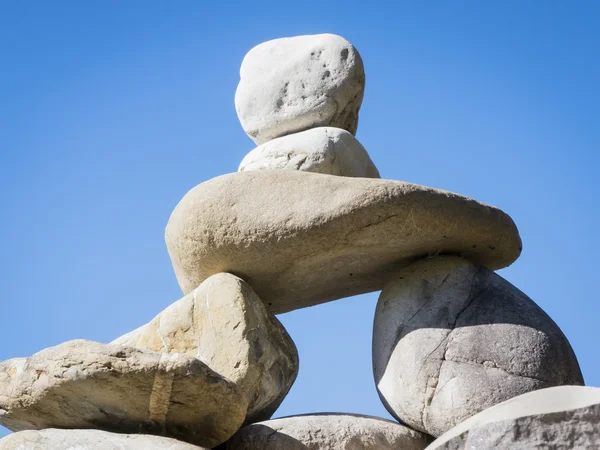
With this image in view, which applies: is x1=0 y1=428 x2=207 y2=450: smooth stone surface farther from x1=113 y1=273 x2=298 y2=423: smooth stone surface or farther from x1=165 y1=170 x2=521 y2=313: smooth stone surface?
x1=165 y1=170 x2=521 y2=313: smooth stone surface

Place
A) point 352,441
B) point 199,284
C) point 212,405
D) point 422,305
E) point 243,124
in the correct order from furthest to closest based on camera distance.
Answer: point 243,124, point 199,284, point 422,305, point 352,441, point 212,405

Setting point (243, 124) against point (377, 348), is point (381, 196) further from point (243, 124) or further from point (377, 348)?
point (243, 124)

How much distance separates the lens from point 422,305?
5.12 m

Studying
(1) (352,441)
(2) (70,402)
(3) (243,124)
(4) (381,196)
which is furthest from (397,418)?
(3) (243,124)

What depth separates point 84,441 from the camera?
4.30 m

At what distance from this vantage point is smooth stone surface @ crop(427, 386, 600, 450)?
3.61 metres

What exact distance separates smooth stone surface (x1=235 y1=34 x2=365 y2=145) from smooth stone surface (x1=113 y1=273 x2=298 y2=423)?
130 cm

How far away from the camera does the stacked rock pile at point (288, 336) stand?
4.46 metres

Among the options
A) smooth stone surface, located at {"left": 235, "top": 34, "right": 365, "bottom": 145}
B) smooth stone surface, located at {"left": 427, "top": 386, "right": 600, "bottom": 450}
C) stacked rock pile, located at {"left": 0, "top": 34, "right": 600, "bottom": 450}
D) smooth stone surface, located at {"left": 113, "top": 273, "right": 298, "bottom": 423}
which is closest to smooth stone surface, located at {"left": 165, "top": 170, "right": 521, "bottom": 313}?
stacked rock pile, located at {"left": 0, "top": 34, "right": 600, "bottom": 450}

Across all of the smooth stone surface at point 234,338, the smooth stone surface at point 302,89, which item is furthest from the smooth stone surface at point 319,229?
the smooth stone surface at point 302,89

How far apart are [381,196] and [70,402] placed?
1.66 metres

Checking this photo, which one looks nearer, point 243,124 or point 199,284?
point 199,284

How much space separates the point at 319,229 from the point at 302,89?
1440 millimetres

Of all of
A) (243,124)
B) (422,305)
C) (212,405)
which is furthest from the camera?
(243,124)
